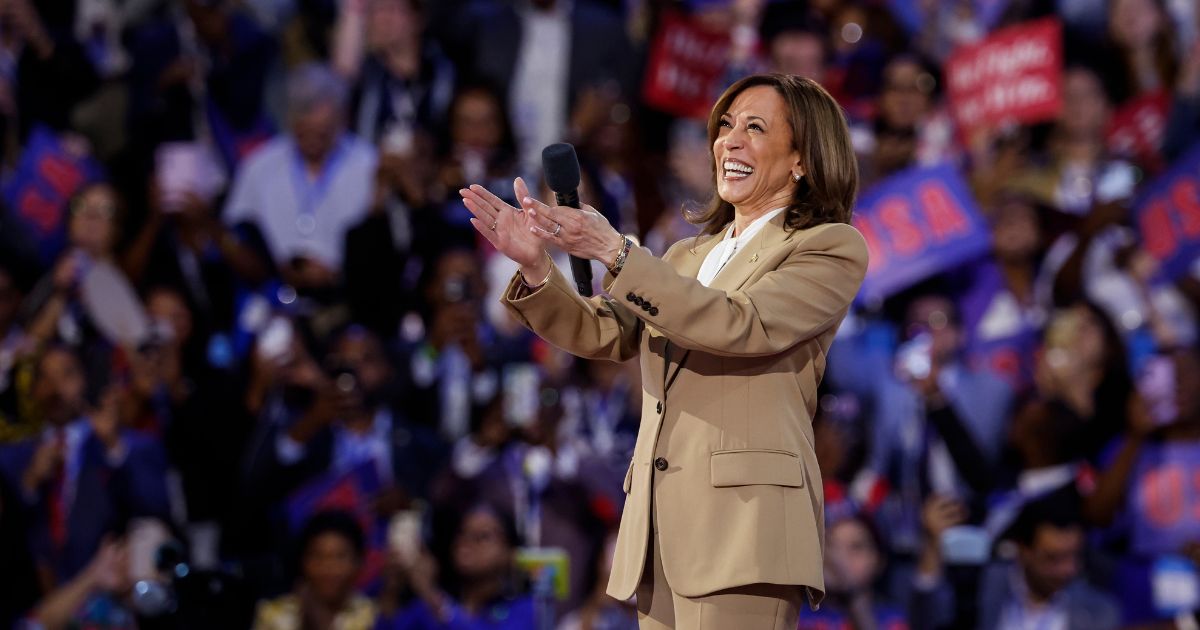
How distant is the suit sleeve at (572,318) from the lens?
245 cm

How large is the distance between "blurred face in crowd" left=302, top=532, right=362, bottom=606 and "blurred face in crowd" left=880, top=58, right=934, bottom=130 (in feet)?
9.83

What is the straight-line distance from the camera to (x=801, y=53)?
21.6ft

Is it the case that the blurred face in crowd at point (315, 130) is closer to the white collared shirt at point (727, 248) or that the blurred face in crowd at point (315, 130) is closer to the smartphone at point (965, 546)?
the smartphone at point (965, 546)

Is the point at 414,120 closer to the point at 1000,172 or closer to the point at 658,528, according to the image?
the point at 1000,172

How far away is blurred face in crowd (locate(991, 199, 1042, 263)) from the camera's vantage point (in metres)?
6.29

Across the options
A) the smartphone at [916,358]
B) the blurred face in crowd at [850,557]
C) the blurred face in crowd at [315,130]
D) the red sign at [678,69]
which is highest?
the red sign at [678,69]

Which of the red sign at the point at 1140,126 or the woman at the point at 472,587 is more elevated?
the red sign at the point at 1140,126

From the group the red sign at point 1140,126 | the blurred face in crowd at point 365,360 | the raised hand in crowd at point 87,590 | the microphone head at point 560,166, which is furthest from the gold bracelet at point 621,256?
the red sign at point 1140,126

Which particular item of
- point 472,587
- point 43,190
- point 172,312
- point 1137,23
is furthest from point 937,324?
point 43,190

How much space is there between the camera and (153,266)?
5.86 m

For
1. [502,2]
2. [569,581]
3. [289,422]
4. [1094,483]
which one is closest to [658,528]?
[569,581]

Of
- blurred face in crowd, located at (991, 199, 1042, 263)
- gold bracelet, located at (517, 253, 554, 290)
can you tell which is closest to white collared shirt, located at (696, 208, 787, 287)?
gold bracelet, located at (517, 253, 554, 290)

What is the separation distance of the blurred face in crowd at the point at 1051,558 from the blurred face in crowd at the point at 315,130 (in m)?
3.11

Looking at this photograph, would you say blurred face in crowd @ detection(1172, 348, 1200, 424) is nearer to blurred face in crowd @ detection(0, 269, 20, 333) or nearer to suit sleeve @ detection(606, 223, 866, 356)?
suit sleeve @ detection(606, 223, 866, 356)
